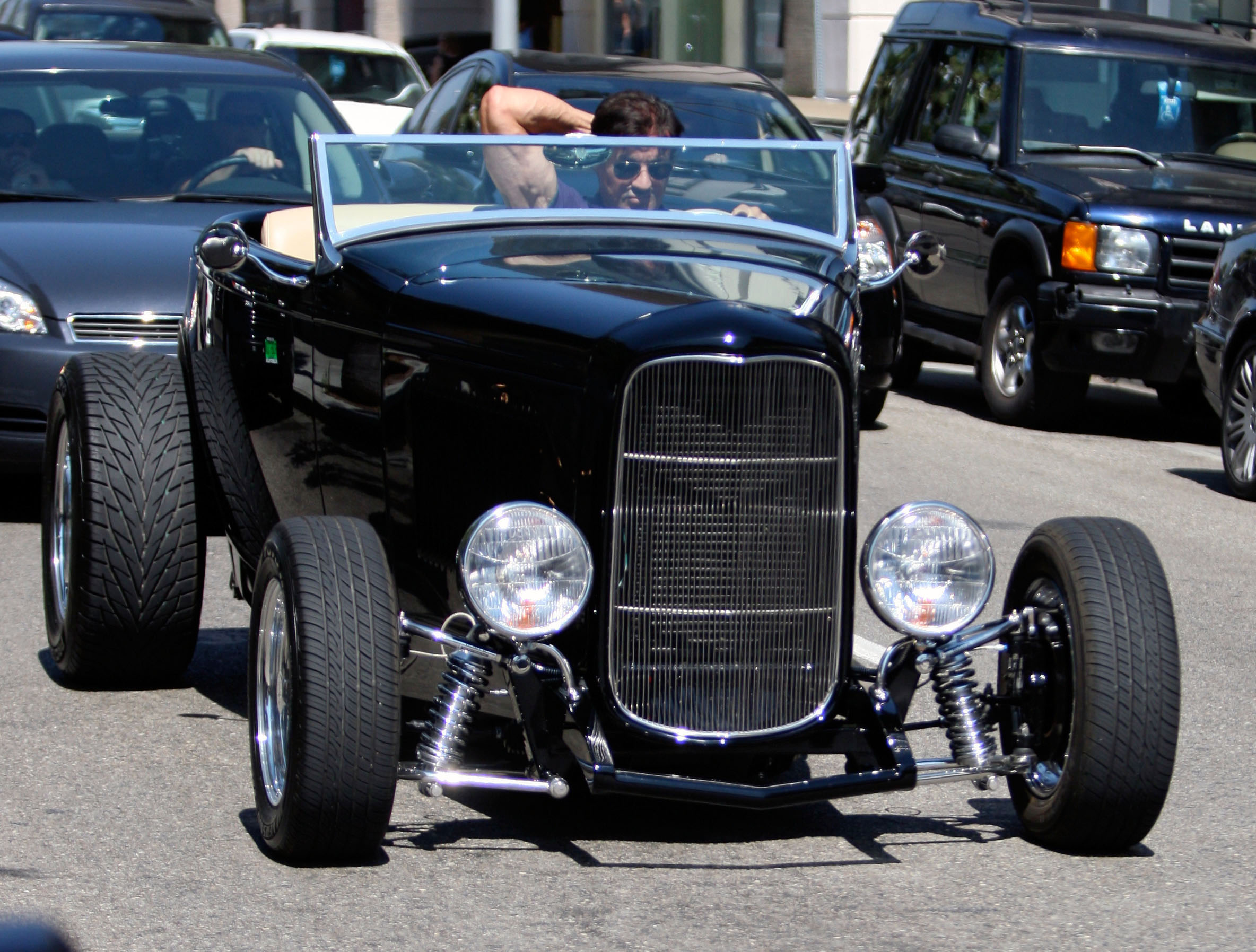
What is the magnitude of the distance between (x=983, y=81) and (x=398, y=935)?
376 inches

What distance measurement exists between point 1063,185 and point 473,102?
336 centimetres

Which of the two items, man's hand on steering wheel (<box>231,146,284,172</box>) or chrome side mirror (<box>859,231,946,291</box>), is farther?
man's hand on steering wheel (<box>231,146,284,172</box>)

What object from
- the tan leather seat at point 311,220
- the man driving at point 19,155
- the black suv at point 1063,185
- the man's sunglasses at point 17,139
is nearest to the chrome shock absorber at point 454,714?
the tan leather seat at point 311,220

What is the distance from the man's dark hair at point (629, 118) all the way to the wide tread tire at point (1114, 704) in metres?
1.98

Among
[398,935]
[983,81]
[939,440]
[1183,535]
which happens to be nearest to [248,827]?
[398,935]

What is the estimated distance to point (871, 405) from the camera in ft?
36.8

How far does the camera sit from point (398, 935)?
12.6 ft

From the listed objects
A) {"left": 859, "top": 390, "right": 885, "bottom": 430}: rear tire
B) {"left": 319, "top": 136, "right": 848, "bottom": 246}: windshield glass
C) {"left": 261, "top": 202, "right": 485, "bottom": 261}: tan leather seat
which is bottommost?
{"left": 859, "top": 390, "right": 885, "bottom": 430}: rear tire

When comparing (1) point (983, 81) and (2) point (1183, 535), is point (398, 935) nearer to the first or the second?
(2) point (1183, 535)

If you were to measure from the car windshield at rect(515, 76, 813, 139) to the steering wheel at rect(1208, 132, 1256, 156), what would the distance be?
275cm

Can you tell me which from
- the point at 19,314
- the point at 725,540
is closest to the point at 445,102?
the point at 19,314

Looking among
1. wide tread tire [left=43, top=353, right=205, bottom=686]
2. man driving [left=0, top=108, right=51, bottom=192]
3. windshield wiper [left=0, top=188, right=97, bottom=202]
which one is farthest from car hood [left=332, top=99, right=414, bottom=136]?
wide tread tire [left=43, top=353, right=205, bottom=686]

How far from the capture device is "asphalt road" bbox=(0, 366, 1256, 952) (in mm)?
3891

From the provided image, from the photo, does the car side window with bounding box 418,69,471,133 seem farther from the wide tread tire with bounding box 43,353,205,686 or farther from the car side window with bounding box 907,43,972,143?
the wide tread tire with bounding box 43,353,205,686
